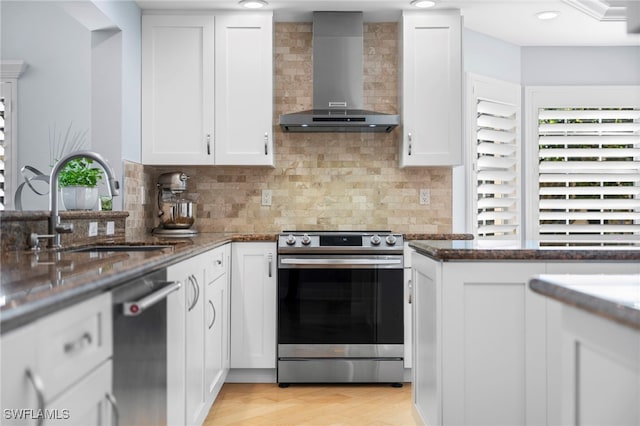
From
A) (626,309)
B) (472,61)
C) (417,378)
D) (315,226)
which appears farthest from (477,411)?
(472,61)

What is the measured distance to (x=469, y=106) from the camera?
13.6 feet

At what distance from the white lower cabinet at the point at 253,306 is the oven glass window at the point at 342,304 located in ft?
0.26

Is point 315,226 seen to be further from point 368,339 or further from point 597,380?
point 597,380

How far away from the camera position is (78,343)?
3.74 feet

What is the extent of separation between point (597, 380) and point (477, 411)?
3.68ft

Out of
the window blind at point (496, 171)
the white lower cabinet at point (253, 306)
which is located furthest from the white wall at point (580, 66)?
the white lower cabinet at point (253, 306)

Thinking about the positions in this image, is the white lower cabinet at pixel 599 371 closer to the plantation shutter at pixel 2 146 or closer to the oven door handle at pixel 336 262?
the oven door handle at pixel 336 262

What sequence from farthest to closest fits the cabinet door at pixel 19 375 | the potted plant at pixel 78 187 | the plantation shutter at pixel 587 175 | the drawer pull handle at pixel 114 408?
the plantation shutter at pixel 587 175, the potted plant at pixel 78 187, the drawer pull handle at pixel 114 408, the cabinet door at pixel 19 375

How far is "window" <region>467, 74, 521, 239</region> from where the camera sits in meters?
4.15

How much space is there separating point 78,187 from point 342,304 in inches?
63.3

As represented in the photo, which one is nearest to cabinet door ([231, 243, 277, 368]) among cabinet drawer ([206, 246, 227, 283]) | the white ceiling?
cabinet drawer ([206, 246, 227, 283])

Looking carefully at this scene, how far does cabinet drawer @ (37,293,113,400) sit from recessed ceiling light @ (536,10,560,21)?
11.6 ft

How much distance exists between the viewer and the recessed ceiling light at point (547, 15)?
376cm

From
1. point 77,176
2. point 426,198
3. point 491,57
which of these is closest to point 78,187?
point 77,176
